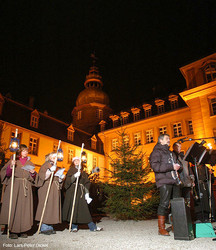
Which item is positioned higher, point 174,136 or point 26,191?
point 174,136

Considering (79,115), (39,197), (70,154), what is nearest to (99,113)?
(79,115)

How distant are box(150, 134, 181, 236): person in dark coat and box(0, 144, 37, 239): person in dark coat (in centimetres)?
311

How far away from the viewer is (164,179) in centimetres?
502

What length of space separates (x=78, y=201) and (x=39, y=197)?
45.3 inches

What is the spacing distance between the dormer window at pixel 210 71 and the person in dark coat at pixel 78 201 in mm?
18427

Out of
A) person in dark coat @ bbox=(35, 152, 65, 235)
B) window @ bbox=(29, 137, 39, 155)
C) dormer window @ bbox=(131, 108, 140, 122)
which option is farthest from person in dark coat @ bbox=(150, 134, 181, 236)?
dormer window @ bbox=(131, 108, 140, 122)

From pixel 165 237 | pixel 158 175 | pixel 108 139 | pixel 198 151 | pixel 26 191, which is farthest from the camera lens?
pixel 108 139

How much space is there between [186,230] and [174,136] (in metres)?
23.0

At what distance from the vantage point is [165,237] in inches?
182

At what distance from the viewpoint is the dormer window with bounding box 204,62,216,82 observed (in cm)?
2069

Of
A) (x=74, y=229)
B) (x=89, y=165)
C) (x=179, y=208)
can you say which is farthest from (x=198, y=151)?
(x=89, y=165)

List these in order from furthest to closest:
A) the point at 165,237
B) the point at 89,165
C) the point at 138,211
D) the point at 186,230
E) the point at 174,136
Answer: the point at 89,165
the point at 174,136
the point at 138,211
the point at 165,237
the point at 186,230

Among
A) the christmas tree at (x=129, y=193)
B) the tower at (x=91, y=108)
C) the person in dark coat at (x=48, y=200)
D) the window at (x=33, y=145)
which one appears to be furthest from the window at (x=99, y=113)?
the person in dark coat at (x=48, y=200)

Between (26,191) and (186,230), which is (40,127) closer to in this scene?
(26,191)
